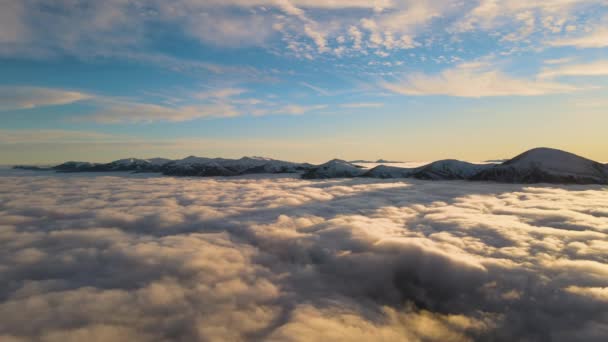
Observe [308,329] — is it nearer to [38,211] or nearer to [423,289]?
[423,289]

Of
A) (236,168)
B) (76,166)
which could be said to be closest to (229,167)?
(236,168)

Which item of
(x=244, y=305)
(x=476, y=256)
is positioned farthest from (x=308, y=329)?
(x=476, y=256)

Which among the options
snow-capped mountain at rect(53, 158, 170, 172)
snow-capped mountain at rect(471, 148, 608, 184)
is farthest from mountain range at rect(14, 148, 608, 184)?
snow-capped mountain at rect(53, 158, 170, 172)

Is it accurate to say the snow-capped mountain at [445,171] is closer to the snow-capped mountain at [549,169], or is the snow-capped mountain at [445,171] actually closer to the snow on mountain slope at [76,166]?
the snow-capped mountain at [549,169]

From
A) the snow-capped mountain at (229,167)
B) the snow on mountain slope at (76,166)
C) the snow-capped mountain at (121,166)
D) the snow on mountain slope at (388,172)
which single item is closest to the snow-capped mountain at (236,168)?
the snow-capped mountain at (229,167)

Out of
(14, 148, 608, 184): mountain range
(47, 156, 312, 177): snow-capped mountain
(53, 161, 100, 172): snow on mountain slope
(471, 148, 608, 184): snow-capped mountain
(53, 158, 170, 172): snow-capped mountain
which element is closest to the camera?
(471, 148, 608, 184): snow-capped mountain

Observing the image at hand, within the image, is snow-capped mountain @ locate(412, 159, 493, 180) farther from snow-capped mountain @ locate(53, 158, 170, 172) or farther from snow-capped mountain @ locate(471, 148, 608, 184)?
snow-capped mountain @ locate(53, 158, 170, 172)
